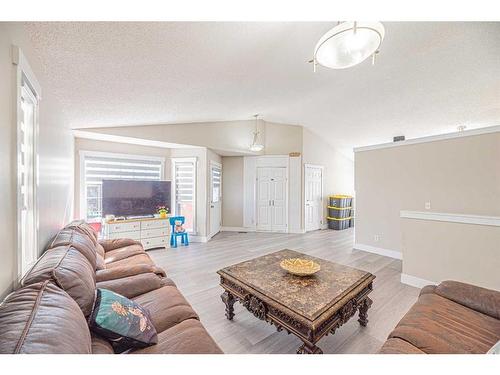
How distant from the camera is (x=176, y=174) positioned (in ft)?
16.3

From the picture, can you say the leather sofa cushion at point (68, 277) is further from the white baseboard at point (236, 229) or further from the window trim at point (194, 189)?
the white baseboard at point (236, 229)

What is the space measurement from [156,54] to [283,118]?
13.0ft

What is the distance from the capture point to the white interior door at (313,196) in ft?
19.6

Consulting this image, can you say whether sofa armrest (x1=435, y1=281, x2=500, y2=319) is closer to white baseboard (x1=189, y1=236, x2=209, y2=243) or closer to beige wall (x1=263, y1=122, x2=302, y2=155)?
white baseboard (x1=189, y1=236, x2=209, y2=243)

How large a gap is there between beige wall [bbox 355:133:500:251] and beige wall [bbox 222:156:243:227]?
306cm

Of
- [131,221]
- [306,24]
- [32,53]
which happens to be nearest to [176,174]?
[131,221]

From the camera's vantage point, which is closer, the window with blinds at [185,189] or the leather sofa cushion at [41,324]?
the leather sofa cushion at [41,324]

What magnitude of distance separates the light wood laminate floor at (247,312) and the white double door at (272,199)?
1.65 feet

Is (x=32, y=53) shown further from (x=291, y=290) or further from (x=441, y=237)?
(x=441, y=237)

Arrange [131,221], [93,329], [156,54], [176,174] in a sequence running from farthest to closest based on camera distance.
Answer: [176,174] < [131,221] < [156,54] < [93,329]

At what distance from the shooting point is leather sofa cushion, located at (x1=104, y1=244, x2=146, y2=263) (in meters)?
2.42

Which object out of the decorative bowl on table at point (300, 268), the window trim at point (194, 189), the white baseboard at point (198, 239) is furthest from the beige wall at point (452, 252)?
the window trim at point (194, 189)
